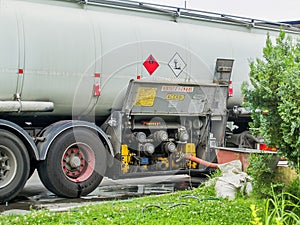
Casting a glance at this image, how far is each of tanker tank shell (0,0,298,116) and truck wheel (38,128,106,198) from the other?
22.5 inches

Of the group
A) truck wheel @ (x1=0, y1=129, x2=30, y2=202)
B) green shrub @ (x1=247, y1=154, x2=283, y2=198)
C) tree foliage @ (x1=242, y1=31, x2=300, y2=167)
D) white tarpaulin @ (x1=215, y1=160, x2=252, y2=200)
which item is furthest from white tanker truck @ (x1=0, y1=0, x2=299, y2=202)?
tree foliage @ (x1=242, y1=31, x2=300, y2=167)

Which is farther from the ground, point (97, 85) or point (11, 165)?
point (97, 85)

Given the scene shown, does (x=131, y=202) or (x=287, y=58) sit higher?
(x=287, y=58)

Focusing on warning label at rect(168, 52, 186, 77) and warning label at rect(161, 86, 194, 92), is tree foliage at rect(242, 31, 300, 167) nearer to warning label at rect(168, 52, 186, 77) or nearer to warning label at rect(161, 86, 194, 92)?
warning label at rect(161, 86, 194, 92)

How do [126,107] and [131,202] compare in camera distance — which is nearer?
[131,202]

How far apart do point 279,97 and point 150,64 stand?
15.7 feet

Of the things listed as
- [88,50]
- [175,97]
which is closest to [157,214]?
[88,50]

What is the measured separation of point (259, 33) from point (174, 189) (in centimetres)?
449

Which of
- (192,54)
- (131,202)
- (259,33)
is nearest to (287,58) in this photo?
(131,202)

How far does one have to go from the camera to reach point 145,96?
10.0 meters

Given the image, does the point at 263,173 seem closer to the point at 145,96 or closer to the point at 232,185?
the point at 232,185

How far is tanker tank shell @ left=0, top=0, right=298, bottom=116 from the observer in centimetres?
865

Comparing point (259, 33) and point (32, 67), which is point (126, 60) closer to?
point (32, 67)

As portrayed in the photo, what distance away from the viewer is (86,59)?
926cm
